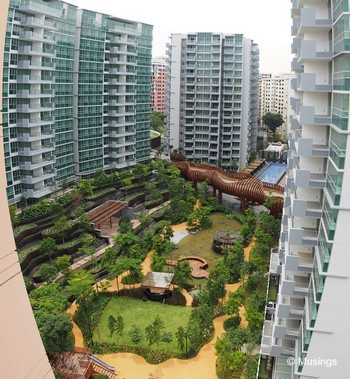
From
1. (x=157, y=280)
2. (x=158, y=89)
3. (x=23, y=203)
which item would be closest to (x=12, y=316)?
(x=157, y=280)

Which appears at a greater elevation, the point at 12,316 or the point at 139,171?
the point at 12,316

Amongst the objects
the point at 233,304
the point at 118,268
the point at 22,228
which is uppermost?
the point at 22,228

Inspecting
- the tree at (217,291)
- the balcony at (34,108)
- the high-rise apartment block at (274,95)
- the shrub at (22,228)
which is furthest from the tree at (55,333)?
the high-rise apartment block at (274,95)

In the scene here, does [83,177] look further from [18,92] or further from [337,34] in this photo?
[337,34]

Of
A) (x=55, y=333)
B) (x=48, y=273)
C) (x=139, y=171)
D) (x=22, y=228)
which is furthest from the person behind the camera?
(x=139, y=171)

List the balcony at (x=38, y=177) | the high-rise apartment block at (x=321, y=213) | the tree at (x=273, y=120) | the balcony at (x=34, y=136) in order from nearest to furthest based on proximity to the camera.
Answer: the high-rise apartment block at (x=321, y=213) < the balcony at (x=34, y=136) < the balcony at (x=38, y=177) < the tree at (x=273, y=120)

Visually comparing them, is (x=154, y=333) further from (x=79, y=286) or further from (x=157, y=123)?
(x=157, y=123)

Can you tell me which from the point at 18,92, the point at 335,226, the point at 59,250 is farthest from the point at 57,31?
the point at 335,226

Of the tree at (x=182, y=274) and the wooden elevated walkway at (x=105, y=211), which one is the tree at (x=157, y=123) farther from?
the tree at (x=182, y=274)
